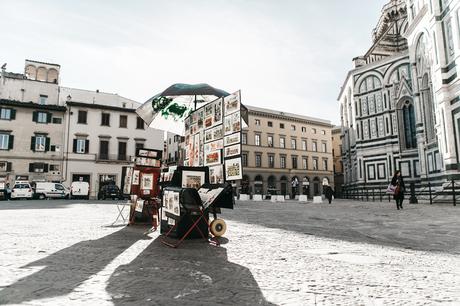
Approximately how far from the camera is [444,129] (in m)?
18.1

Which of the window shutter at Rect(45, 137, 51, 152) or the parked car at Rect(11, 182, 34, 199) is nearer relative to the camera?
the parked car at Rect(11, 182, 34, 199)

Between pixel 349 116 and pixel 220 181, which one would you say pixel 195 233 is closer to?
pixel 220 181


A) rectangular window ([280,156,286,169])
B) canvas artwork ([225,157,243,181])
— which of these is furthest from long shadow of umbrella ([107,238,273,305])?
rectangular window ([280,156,286,169])

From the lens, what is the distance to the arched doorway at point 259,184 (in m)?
45.8

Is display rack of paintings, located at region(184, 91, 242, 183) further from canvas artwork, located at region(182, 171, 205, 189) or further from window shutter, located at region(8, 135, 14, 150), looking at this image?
window shutter, located at region(8, 135, 14, 150)

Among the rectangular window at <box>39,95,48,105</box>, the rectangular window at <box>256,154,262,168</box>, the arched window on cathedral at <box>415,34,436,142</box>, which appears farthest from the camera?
the rectangular window at <box>256,154,262,168</box>

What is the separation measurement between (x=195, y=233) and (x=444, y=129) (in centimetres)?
1804

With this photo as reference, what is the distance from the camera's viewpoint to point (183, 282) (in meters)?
3.00

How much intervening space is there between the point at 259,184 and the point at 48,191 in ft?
90.4

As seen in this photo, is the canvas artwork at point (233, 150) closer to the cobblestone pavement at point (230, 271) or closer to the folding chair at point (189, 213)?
the folding chair at point (189, 213)

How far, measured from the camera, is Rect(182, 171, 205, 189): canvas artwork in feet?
19.7

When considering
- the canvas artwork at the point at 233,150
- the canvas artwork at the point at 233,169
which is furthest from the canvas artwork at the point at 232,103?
the canvas artwork at the point at 233,169

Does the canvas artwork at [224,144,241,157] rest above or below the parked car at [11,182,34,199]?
above

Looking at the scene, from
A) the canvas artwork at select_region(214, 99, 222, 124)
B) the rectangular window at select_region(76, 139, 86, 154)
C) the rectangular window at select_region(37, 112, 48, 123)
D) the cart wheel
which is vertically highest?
the rectangular window at select_region(37, 112, 48, 123)
